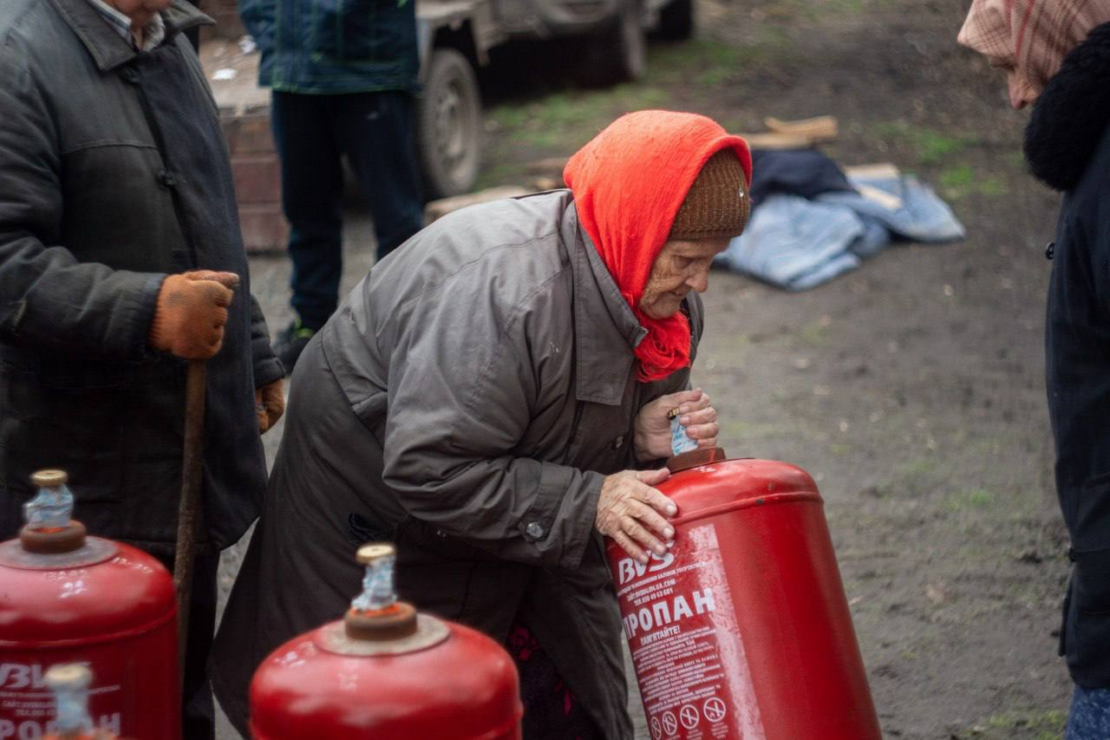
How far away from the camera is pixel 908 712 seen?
3.78 meters

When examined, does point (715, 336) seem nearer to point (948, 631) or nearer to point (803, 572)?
point (948, 631)

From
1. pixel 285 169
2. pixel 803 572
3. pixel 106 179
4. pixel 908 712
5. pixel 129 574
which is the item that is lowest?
pixel 908 712

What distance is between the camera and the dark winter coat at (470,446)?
2295 millimetres

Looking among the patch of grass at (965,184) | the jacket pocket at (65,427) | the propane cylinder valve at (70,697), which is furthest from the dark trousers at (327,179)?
the patch of grass at (965,184)

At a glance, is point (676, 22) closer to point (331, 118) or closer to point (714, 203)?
point (331, 118)

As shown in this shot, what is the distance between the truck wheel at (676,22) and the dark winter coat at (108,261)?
34.4ft

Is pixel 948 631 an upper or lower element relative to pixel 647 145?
lower

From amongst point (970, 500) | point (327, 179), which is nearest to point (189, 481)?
point (327, 179)

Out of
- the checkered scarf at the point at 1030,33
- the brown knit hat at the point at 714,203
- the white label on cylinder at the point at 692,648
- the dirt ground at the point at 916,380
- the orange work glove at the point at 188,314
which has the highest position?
the checkered scarf at the point at 1030,33

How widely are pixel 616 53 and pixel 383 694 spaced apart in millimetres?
9617

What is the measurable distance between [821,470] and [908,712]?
1730mm

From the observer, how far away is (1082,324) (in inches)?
85.7

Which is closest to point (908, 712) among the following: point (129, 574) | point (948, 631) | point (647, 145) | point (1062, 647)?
point (948, 631)

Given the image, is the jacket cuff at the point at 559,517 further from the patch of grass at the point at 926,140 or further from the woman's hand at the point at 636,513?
the patch of grass at the point at 926,140
